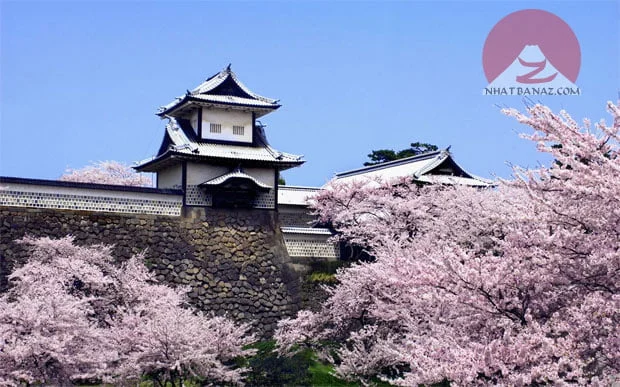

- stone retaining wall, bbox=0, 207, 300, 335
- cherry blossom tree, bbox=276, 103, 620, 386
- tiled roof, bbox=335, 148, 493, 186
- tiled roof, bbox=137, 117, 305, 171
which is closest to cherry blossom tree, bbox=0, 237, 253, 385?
stone retaining wall, bbox=0, 207, 300, 335

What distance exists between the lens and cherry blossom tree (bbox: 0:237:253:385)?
1296cm

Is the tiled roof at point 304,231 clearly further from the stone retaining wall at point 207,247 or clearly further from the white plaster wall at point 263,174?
the white plaster wall at point 263,174

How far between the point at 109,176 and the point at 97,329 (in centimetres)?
1945

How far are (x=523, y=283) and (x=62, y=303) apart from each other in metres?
8.62

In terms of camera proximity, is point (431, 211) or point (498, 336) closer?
point (498, 336)

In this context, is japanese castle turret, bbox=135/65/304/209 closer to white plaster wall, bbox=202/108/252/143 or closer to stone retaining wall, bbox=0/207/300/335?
white plaster wall, bbox=202/108/252/143

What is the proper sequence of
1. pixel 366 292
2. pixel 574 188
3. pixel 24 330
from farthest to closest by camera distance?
pixel 366 292 → pixel 24 330 → pixel 574 188

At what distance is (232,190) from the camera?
2134 cm

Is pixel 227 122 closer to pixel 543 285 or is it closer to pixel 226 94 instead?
pixel 226 94

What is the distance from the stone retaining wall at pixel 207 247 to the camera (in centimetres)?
1862

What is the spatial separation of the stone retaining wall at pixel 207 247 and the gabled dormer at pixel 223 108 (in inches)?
92.3

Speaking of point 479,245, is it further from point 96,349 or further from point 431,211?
point 96,349

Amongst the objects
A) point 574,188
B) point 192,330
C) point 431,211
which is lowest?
point 192,330

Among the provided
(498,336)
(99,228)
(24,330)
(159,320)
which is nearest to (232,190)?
(99,228)
